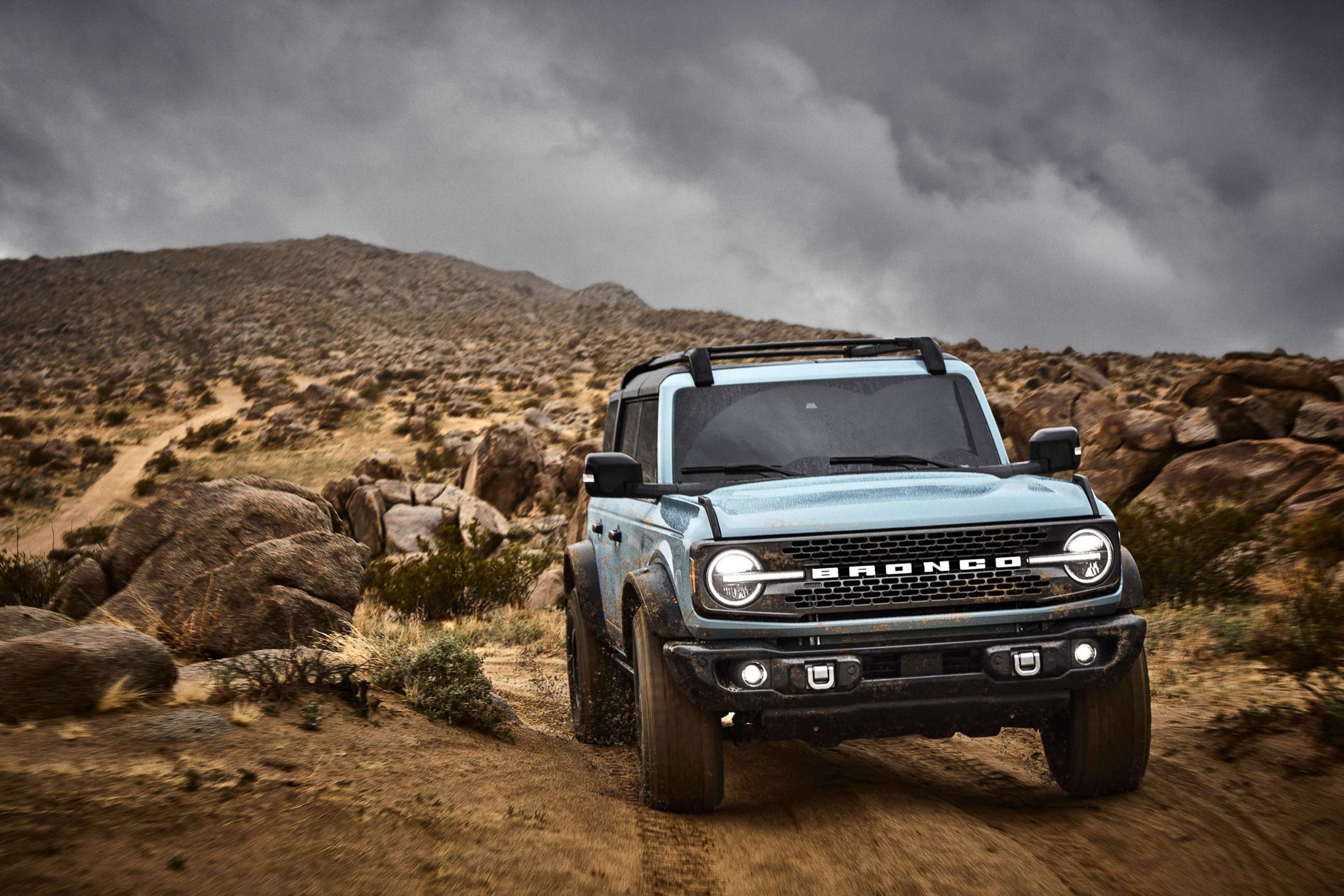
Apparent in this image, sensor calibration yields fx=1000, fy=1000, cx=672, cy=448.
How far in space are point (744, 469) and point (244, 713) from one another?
2.71m

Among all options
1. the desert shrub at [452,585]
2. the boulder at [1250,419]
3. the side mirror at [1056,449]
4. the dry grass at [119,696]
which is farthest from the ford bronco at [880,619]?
the boulder at [1250,419]

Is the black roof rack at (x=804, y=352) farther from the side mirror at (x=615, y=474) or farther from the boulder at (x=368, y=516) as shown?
the boulder at (x=368, y=516)

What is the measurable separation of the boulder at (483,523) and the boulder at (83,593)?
916cm

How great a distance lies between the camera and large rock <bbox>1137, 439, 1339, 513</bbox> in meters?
11.2

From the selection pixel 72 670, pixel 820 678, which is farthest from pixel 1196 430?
pixel 72 670

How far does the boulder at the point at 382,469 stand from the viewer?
2291 cm

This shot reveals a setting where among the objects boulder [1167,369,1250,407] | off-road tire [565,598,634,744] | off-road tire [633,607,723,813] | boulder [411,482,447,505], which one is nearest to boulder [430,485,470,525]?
boulder [411,482,447,505]

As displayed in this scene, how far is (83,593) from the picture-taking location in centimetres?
805

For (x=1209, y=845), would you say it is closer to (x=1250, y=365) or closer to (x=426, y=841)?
(x=426, y=841)

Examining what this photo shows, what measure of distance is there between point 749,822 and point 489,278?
4218 inches

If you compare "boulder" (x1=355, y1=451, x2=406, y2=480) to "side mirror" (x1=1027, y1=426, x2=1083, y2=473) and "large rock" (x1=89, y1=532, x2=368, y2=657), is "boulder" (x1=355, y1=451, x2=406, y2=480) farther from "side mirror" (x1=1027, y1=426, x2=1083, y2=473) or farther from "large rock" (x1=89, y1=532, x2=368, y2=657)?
"side mirror" (x1=1027, y1=426, x2=1083, y2=473)

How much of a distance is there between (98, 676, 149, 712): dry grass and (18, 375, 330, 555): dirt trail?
17.4m

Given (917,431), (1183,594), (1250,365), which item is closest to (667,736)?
(917,431)

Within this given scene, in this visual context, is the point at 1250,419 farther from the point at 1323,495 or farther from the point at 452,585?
the point at 452,585
